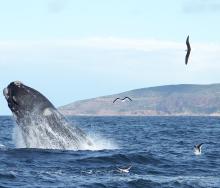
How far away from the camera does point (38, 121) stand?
24406mm

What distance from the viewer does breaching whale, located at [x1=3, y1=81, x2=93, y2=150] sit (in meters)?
24.2


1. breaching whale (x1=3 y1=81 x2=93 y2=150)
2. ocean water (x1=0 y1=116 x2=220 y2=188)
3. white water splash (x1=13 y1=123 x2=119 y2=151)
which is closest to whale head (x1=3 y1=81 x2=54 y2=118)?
breaching whale (x1=3 y1=81 x2=93 y2=150)

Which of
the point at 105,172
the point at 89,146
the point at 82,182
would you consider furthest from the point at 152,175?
the point at 89,146

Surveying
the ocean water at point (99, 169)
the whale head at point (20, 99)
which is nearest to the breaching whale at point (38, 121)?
the whale head at point (20, 99)

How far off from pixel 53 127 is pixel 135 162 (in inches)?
126

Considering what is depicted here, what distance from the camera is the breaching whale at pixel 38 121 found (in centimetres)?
2416

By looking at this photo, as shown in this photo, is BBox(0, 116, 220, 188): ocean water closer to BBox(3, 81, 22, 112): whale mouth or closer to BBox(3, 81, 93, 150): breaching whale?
BBox(3, 81, 93, 150): breaching whale

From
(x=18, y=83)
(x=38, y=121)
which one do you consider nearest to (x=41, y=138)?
(x=38, y=121)

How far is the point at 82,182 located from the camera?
775 inches

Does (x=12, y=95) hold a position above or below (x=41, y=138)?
above

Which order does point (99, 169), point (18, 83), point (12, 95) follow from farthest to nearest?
point (18, 83) < point (12, 95) < point (99, 169)

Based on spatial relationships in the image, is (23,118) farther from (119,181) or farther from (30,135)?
(119,181)

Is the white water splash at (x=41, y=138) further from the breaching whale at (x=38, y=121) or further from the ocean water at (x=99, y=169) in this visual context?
the ocean water at (x=99, y=169)

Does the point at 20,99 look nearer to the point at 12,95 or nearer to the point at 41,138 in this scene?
the point at 12,95
